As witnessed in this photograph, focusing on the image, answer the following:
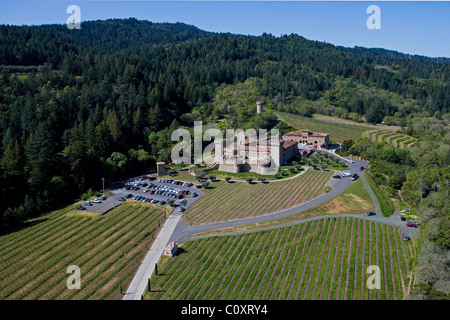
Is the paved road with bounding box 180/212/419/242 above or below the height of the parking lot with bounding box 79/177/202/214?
below

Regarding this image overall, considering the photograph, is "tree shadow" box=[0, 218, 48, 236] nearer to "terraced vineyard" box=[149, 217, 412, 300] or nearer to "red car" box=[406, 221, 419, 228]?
"terraced vineyard" box=[149, 217, 412, 300]

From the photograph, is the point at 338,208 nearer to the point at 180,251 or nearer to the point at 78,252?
the point at 180,251

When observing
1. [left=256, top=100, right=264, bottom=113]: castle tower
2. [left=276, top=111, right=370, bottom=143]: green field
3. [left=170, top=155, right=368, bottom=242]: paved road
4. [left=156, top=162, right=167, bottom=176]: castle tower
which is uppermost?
[left=256, top=100, right=264, bottom=113]: castle tower

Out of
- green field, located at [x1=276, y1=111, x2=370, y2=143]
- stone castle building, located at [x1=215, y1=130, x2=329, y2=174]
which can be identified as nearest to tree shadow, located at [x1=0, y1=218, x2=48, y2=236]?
stone castle building, located at [x1=215, y1=130, x2=329, y2=174]

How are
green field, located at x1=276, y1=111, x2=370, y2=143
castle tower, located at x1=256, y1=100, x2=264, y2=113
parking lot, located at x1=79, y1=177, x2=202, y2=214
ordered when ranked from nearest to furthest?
parking lot, located at x1=79, y1=177, x2=202, y2=214 → green field, located at x1=276, y1=111, x2=370, y2=143 → castle tower, located at x1=256, y1=100, x2=264, y2=113

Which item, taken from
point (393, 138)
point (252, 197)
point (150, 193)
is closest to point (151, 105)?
point (150, 193)

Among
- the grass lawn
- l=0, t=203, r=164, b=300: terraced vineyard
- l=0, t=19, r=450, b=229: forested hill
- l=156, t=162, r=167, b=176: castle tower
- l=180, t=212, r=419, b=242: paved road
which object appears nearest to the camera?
l=0, t=203, r=164, b=300: terraced vineyard

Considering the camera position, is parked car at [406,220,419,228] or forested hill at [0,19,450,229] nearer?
parked car at [406,220,419,228]
